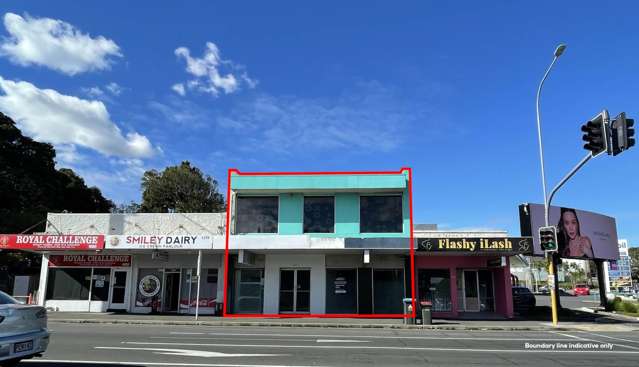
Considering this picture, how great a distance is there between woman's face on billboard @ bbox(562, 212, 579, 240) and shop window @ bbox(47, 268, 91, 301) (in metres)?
27.2

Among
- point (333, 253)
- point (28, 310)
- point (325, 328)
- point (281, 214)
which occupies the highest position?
point (281, 214)

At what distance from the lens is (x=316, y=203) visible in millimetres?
26172

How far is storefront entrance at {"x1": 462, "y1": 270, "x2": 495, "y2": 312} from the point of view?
89.0 feet

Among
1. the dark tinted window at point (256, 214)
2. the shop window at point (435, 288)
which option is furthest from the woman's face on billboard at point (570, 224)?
the dark tinted window at point (256, 214)

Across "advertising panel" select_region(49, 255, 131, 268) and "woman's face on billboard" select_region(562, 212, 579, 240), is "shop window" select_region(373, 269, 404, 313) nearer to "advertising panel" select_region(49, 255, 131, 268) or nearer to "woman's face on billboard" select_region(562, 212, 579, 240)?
"woman's face on billboard" select_region(562, 212, 579, 240)

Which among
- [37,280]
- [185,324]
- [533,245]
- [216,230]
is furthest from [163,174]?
[533,245]

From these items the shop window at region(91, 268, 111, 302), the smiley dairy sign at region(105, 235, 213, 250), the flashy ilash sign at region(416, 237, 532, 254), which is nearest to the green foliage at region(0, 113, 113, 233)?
the shop window at region(91, 268, 111, 302)

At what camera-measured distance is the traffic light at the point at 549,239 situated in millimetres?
20100

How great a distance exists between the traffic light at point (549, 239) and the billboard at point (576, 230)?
16.1 ft

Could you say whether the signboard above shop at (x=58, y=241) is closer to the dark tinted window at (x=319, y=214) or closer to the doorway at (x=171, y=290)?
the doorway at (x=171, y=290)

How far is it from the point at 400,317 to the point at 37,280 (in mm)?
20735

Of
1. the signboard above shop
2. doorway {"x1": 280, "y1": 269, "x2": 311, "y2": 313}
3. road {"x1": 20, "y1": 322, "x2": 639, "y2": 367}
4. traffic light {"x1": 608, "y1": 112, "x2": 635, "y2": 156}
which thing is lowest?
road {"x1": 20, "y1": 322, "x2": 639, "y2": 367}

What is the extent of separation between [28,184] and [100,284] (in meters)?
24.0

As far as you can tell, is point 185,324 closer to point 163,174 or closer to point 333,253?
point 333,253
